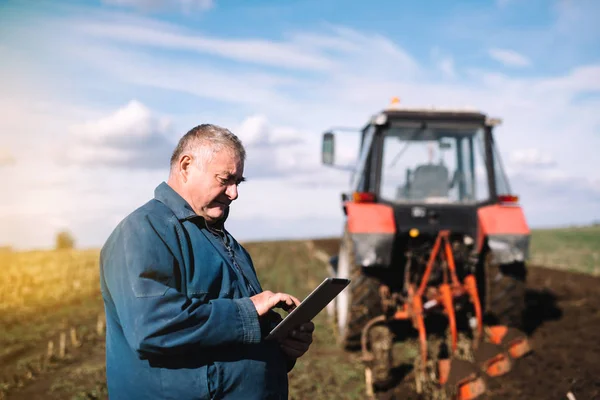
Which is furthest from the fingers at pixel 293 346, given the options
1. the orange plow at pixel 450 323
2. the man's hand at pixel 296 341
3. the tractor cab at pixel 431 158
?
the tractor cab at pixel 431 158

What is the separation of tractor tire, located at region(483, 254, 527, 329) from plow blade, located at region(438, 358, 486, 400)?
1206 millimetres

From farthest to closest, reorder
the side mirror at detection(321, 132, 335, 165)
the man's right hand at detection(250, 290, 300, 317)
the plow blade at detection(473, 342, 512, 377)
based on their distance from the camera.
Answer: the side mirror at detection(321, 132, 335, 165), the plow blade at detection(473, 342, 512, 377), the man's right hand at detection(250, 290, 300, 317)

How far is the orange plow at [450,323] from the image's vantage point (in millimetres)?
5598

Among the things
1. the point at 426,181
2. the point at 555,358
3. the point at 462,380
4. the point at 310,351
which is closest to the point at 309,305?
the point at 462,380

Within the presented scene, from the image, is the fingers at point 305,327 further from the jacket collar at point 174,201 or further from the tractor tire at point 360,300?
the tractor tire at point 360,300

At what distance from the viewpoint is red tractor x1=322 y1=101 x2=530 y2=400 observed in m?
6.31

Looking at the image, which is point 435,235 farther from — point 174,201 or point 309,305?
point 174,201

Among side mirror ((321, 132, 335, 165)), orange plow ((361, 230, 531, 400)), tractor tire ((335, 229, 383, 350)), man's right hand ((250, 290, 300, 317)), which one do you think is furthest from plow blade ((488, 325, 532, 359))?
man's right hand ((250, 290, 300, 317))

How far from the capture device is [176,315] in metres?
1.89

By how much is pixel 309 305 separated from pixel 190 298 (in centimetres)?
43

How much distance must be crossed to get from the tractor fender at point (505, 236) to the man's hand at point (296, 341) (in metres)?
4.40

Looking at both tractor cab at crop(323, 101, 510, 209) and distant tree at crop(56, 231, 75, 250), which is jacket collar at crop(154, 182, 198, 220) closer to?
tractor cab at crop(323, 101, 510, 209)

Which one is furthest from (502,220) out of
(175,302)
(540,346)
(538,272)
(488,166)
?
(538,272)

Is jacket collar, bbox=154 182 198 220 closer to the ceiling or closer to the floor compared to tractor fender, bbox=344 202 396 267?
closer to the ceiling
